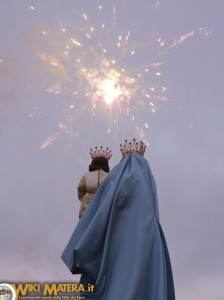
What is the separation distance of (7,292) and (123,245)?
5.41 ft

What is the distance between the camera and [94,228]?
671 cm

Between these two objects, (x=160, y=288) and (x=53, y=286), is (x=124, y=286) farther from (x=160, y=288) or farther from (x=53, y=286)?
(x=53, y=286)

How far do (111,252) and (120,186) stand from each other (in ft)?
3.22

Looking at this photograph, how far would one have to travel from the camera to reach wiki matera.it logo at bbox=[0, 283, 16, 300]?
630 cm

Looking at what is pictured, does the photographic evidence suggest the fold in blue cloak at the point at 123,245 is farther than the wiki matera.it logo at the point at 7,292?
No

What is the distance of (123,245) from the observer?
259 inches

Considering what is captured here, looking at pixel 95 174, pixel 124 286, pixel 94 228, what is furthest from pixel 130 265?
pixel 95 174

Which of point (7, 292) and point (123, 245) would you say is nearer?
point (7, 292)

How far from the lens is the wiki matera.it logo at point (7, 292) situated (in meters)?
6.30

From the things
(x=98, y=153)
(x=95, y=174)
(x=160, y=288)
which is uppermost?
(x=98, y=153)

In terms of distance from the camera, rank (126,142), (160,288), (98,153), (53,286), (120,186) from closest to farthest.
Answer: (160,288), (53,286), (120,186), (126,142), (98,153)

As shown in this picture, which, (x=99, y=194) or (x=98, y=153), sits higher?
(x=98, y=153)

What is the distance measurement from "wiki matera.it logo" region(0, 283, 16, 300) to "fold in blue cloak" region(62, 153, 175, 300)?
2.62 feet

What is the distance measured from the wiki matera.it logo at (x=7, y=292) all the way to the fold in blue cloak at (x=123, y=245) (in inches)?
31.4
